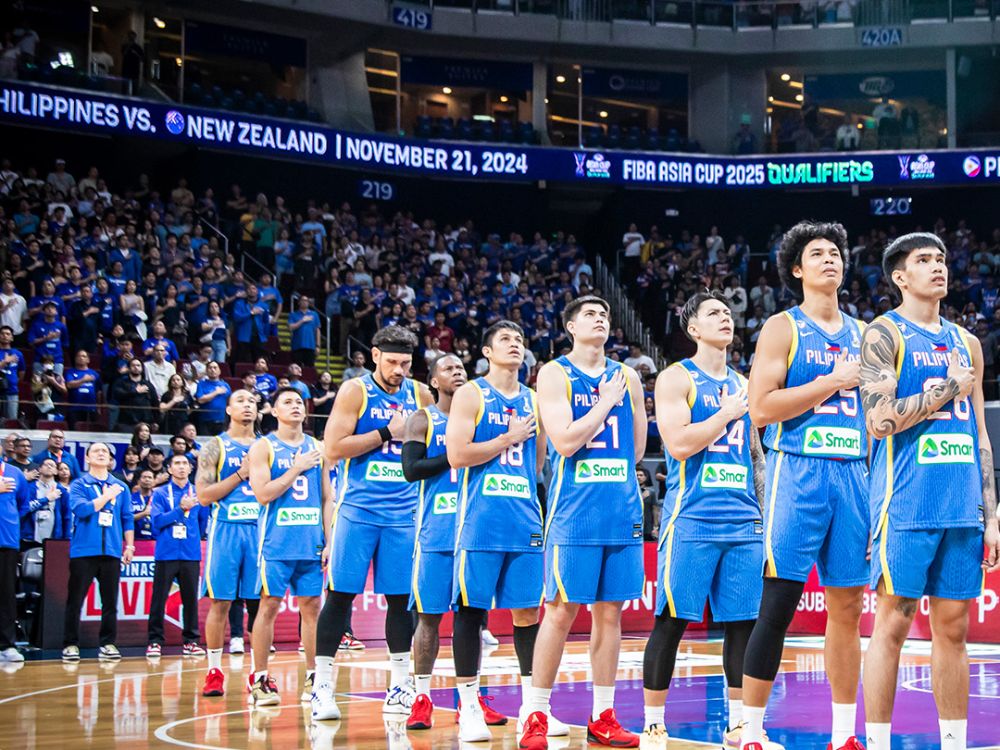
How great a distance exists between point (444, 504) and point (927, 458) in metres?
3.97

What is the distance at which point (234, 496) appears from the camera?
38.0 feet

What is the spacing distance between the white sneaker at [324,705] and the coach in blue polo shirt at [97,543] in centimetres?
630

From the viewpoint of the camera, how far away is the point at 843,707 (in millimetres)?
6312

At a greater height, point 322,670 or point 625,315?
point 625,315

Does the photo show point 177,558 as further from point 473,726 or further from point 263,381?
point 473,726

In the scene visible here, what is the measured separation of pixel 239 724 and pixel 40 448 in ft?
34.2

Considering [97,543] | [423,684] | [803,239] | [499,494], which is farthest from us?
[97,543]

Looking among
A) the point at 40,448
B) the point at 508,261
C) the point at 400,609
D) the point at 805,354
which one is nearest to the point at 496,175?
the point at 508,261

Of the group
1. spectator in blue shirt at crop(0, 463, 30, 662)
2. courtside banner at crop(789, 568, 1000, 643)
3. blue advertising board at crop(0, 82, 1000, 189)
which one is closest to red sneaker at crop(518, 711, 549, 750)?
courtside banner at crop(789, 568, 1000, 643)

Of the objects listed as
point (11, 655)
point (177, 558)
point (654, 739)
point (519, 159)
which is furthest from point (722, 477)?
point (519, 159)

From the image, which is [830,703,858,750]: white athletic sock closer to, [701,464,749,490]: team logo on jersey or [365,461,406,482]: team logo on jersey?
[701,464,749,490]: team logo on jersey

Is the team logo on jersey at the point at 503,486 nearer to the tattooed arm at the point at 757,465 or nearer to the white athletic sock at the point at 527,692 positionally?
the white athletic sock at the point at 527,692

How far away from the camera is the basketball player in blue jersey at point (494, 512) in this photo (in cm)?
814

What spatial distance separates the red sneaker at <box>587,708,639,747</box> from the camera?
25.2ft
